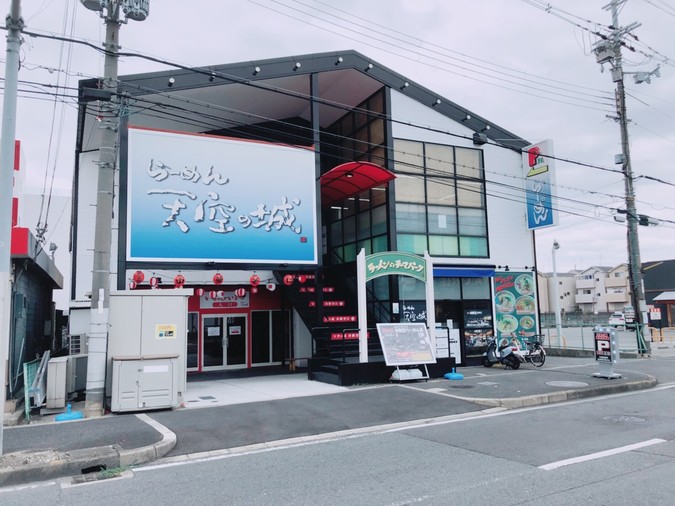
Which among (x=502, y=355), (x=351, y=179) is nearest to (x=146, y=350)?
(x=351, y=179)

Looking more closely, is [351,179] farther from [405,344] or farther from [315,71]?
[405,344]

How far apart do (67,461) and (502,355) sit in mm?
13947

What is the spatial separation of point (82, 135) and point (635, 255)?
21567mm

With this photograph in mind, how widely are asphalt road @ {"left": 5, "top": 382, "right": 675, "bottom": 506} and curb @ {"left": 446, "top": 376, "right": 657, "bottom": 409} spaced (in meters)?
2.07

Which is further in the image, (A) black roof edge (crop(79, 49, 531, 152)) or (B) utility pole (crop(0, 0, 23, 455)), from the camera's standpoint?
(A) black roof edge (crop(79, 49, 531, 152))

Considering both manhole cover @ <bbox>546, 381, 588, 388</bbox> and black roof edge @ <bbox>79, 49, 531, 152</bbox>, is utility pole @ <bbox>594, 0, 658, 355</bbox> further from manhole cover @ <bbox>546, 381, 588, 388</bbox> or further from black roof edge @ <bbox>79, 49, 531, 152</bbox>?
manhole cover @ <bbox>546, 381, 588, 388</bbox>

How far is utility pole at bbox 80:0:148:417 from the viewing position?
34.4ft

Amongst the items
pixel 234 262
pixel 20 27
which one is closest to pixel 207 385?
pixel 234 262

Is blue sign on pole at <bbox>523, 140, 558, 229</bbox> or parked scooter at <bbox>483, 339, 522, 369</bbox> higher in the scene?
blue sign on pole at <bbox>523, 140, 558, 229</bbox>

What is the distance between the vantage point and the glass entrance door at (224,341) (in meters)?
19.1

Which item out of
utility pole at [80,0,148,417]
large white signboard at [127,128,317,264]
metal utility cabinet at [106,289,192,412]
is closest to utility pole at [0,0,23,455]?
utility pole at [80,0,148,417]

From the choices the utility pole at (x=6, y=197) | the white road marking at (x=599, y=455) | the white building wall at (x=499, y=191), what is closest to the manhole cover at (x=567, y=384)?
the white road marking at (x=599, y=455)

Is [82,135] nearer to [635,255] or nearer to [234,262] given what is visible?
[234,262]

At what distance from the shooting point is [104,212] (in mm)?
11000
